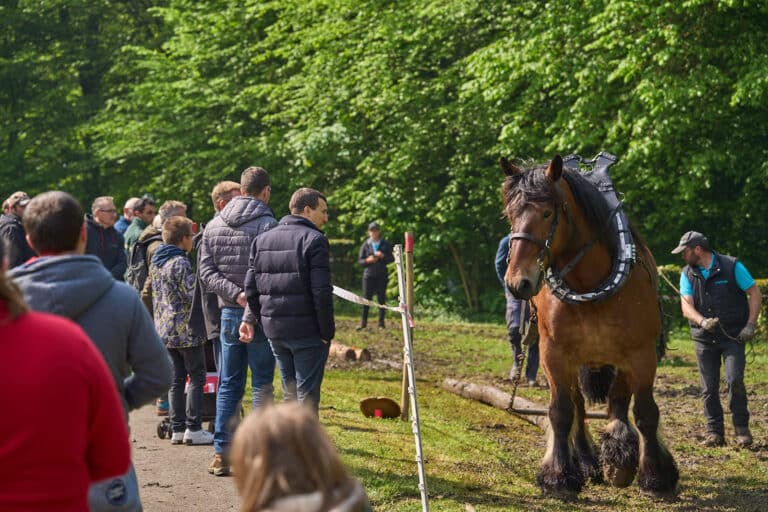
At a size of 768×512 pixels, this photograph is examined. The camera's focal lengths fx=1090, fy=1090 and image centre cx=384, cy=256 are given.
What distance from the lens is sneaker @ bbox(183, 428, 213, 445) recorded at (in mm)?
9195

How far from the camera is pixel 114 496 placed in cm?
394

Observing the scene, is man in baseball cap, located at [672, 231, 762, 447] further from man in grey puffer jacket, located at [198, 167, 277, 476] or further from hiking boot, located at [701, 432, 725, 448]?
man in grey puffer jacket, located at [198, 167, 277, 476]

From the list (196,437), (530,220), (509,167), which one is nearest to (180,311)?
(196,437)

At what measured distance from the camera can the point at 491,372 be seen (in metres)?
15.7

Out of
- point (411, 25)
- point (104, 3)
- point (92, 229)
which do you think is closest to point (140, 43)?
point (104, 3)

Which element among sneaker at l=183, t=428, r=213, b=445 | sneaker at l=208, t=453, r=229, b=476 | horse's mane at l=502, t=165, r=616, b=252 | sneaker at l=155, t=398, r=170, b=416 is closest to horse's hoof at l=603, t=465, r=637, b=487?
horse's mane at l=502, t=165, r=616, b=252

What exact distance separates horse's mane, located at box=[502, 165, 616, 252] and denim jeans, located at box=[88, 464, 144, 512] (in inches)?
157

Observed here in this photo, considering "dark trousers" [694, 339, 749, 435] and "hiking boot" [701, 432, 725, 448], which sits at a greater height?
"dark trousers" [694, 339, 749, 435]

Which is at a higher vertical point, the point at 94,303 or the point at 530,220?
the point at 530,220

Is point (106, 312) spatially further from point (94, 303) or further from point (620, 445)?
point (620, 445)

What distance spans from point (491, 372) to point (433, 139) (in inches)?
470

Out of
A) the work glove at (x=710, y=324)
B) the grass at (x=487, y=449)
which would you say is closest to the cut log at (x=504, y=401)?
the grass at (x=487, y=449)

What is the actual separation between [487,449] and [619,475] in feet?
5.83

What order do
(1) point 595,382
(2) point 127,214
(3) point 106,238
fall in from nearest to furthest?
(1) point 595,382
(3) point 106,238
(2) point 127,214
